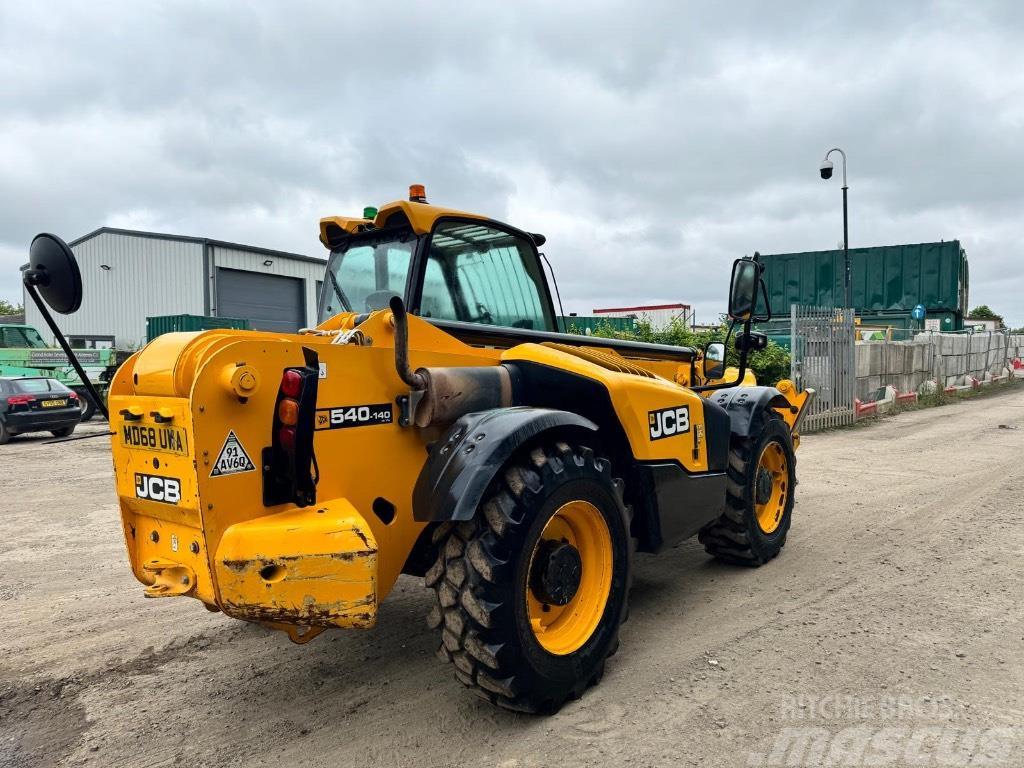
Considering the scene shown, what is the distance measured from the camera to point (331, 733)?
2980 millimetres

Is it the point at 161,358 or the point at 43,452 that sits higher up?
the point at 161,358

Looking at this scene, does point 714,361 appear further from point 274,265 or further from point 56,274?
point 274,265

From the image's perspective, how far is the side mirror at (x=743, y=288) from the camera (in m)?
4.28

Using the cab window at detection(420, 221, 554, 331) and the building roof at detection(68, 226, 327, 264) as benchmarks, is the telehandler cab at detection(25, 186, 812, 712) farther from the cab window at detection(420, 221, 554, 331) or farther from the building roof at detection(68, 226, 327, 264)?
the building roof at detection(68, 226, 327, 264)

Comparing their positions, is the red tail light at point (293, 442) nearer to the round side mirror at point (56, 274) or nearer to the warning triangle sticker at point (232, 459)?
the warning triangle sticker at point (232, 459)

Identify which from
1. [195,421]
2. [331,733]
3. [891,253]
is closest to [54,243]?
[195,421]

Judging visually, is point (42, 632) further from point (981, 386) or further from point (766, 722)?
point (981, 386)

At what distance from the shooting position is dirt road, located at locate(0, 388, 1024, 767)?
2.82 metres

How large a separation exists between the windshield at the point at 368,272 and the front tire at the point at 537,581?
1305 millimetres

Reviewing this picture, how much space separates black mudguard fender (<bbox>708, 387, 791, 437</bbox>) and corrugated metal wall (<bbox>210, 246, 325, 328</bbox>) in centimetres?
2279

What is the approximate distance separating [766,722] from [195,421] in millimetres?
2442

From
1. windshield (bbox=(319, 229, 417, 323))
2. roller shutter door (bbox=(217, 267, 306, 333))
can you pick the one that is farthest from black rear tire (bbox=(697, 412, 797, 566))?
roller shutter door (bbox=(217, 267, 306, 333))

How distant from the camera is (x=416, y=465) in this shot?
3.17 meters

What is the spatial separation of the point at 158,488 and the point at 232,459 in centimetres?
40
